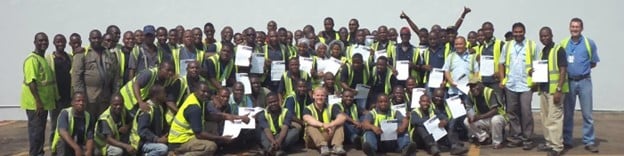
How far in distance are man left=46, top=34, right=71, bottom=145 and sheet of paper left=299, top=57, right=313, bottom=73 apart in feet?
8.92

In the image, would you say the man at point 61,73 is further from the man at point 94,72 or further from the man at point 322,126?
the man at point 322,126

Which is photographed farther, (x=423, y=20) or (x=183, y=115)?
(x=423, y=20)

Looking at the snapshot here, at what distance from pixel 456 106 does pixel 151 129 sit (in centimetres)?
352

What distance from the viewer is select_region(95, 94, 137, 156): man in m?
6.82

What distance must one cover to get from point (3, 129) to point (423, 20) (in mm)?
6942

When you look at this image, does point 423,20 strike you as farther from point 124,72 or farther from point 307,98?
point 124,72

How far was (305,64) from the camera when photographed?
839 cm

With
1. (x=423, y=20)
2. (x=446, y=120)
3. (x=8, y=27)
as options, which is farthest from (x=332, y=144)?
(x=8, y=27)

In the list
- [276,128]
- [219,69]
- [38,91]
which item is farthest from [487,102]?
[38,91]

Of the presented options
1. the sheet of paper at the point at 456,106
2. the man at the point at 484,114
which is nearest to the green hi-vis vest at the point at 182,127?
the sheet of paper at the point at 456,106

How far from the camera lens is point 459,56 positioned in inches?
328

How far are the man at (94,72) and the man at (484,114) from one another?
14.0 ft

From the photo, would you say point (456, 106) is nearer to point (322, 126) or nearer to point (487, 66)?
point (487, 66)

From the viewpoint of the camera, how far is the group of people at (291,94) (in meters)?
7.23
